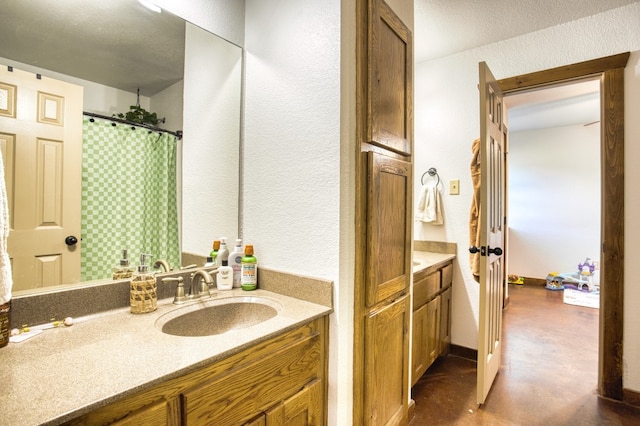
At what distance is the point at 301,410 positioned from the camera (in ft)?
3.56

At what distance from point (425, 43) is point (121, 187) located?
2.25 m

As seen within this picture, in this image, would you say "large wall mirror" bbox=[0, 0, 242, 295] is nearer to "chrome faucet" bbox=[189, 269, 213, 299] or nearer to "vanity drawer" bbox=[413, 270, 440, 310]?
"chrome faucet" bbox=[189, 269, 213, 299]

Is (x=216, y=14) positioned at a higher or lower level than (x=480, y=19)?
lower

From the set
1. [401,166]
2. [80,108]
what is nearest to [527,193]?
[401,166]

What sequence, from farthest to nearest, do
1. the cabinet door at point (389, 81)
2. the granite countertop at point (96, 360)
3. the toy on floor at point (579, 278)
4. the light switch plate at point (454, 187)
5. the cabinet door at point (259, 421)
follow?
the toy on floor at point (579, 278) < the light switch plate at point (454, 187) < the cabinet door at point (389, 81) < the cabinet door at point (259, 421) < the granite countertop at point (96, 360)

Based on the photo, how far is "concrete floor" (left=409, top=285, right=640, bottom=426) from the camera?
5.62 ft

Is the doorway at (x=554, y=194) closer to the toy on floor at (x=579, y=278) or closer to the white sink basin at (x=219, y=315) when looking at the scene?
the toy on floor at (x=579, y=278)

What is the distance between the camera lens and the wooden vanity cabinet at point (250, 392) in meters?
0.70

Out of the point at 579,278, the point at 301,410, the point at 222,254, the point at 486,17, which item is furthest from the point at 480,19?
the point at 579,278

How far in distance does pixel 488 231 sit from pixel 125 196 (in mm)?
1827

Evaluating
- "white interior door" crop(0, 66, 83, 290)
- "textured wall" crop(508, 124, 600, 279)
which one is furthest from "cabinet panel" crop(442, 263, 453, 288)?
"textured wall" crop(508, 124, 600, 279)

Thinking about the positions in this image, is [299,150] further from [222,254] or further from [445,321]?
[445,321]

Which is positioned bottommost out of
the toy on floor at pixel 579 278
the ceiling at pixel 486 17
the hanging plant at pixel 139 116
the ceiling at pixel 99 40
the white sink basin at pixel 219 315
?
the toy on floor at pixel 579 278

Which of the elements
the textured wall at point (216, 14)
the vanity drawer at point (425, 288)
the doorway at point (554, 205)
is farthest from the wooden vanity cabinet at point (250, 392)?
the doorway at point (554, 205)
